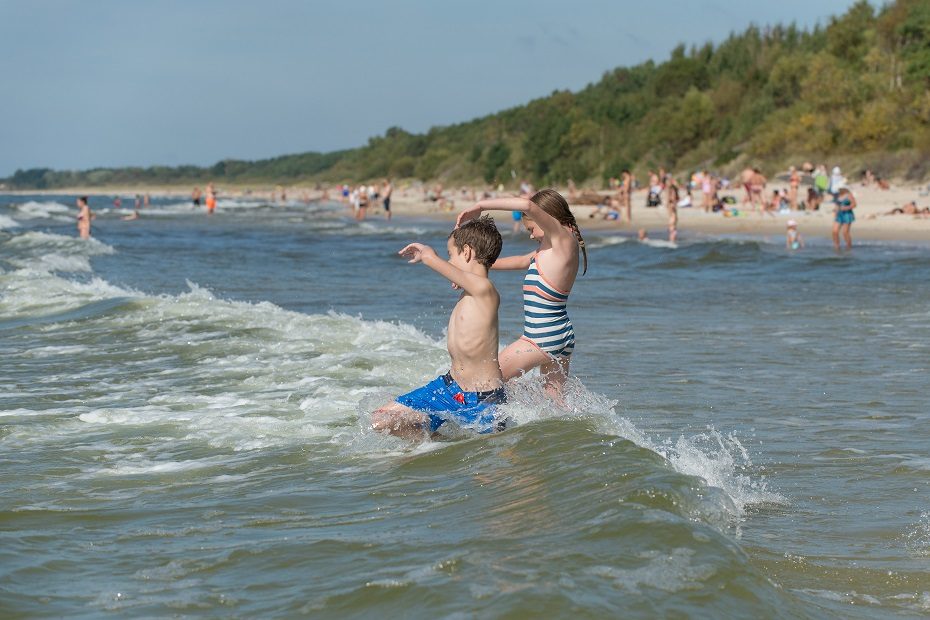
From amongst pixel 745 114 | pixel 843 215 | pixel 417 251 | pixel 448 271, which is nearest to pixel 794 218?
pixel 843 215

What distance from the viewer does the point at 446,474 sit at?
5.86 m

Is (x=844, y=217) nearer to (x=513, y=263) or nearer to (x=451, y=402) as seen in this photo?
(x=513, y=263)

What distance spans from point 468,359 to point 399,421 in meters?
0.50

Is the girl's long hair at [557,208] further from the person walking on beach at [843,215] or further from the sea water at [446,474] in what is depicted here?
the person walking on beach at [843,215]

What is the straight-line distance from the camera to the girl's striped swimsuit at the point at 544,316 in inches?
264

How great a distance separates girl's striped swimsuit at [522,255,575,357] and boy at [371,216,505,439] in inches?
21.7

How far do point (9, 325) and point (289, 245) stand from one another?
21.3 meters

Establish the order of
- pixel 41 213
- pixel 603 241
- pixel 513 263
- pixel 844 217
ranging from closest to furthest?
pixel 513 263 < pixel 844 217 < pixel 603 241 < pixel 41 213

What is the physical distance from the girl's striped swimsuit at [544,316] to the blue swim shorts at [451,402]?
0.57 metres

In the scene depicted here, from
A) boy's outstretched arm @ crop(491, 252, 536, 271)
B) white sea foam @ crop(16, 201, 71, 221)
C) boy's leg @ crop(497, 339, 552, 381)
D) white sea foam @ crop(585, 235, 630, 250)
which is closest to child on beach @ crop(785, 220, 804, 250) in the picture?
white sea foam @ crop(585, 235, 630, 250)

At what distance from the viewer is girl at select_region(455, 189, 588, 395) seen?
666cm

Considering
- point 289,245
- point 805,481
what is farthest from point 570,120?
point 805,481

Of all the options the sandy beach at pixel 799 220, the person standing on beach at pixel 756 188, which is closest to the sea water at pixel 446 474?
the sandy beach at pixel 799 220

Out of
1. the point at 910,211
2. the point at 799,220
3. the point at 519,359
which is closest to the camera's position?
the point at 519,359
